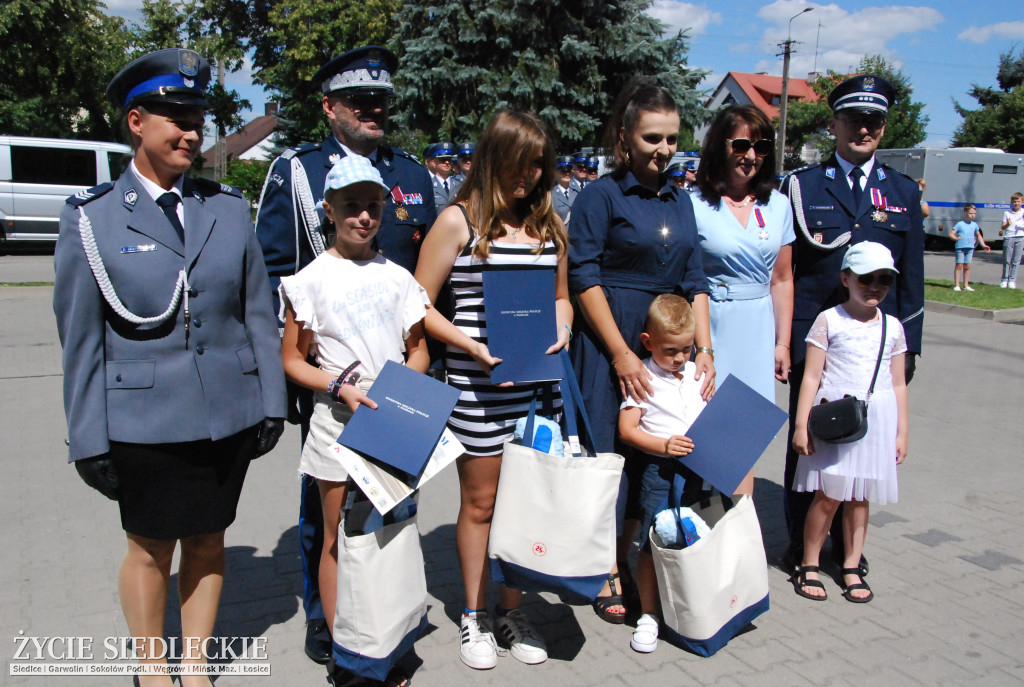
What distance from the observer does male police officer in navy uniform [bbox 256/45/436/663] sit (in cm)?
302

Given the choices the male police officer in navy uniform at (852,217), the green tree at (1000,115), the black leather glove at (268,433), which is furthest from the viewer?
the green tree at (1000,115)

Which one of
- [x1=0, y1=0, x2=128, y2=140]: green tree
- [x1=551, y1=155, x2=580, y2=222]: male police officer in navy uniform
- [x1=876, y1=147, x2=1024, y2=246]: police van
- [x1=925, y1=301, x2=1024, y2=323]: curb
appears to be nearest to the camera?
[x1=551, y1=155, x2=580, y2=222]: male police officer in navy uniform

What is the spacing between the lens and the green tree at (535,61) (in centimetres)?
1878

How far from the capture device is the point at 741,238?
11.7 ft

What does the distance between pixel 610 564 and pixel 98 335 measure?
1869 millimetres

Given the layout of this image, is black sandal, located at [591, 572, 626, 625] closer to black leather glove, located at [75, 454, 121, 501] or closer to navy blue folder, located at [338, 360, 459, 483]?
navy blue folder, located at [338, 360, 459, 483]

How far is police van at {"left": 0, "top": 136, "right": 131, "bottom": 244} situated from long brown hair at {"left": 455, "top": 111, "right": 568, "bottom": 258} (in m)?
18.2

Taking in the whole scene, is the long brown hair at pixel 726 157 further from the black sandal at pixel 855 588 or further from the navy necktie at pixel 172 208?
the navy necktie at pixel 172 208

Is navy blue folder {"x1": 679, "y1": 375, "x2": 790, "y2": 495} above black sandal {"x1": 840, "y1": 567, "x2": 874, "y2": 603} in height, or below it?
above

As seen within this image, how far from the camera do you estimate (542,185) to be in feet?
10.4

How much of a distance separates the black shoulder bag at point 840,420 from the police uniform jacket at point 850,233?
17.3 inches

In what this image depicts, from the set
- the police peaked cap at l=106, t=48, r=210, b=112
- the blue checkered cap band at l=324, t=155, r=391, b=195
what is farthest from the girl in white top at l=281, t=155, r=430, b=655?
the police peaked cap at l=106, t=48, r=210, b=112

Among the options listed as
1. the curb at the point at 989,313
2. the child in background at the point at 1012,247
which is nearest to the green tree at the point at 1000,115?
the child in background at the point at 1012,247

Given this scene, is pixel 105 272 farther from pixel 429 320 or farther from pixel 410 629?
pixel 410 629
